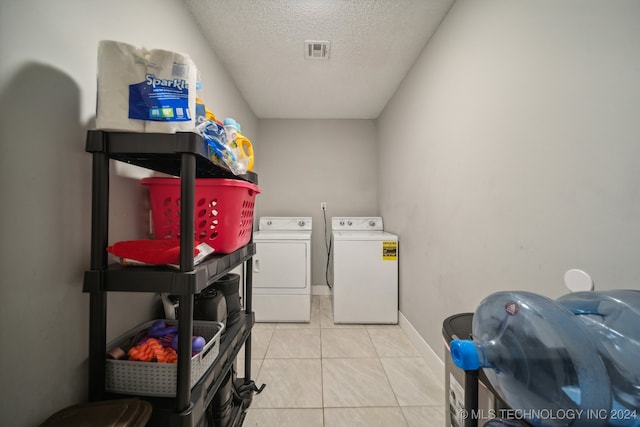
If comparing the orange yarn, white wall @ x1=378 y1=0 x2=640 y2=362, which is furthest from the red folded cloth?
white wall @ x1=378 y1=0 x2=640 y2=362

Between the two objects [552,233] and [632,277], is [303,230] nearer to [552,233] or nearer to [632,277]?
[552,233]

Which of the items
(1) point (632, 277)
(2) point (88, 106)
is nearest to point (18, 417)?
(2) point (88, 106)

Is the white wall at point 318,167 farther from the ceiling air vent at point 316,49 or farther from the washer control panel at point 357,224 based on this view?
the ceiling air vent at point 316,49

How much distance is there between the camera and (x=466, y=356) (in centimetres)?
43

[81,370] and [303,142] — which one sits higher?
[303,142]

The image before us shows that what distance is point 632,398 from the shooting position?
1.23 feet

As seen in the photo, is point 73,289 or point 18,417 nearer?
point 18,417

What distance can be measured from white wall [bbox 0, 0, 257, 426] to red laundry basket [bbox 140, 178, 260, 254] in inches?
5.3

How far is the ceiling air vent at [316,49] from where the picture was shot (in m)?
1.59

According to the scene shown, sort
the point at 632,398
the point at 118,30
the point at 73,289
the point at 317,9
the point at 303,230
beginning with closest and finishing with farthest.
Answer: the point at 632,398
the point at 73,289
the point at 118,30
the point at 317,9
the point at 303,230

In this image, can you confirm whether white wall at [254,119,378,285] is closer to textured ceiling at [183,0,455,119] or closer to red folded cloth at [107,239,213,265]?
textured ceiling at [183,0,455,119]

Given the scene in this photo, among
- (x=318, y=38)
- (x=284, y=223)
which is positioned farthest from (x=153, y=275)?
(x=284, y=223)

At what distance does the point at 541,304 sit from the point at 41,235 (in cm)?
119

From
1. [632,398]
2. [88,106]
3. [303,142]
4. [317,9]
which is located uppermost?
[317,9]
